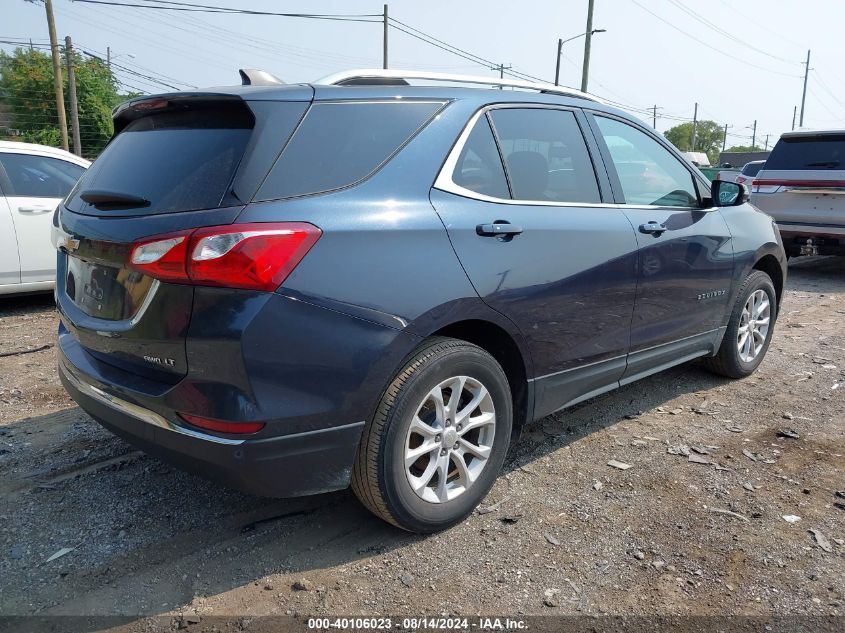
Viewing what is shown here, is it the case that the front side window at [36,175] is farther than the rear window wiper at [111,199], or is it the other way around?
the front side window at [36,175]

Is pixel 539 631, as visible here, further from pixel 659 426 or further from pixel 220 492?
pixel 659 426

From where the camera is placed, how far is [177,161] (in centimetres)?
254

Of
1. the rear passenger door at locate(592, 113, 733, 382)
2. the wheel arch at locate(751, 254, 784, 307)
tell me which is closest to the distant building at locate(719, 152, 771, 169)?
the wheel arch at locate(751, 254, 784, 307)

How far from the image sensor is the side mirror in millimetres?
4352

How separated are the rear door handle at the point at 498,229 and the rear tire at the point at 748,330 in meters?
2.41

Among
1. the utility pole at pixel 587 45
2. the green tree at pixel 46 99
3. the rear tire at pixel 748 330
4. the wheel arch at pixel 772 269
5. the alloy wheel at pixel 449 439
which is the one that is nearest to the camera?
the alloy wheel at pixel 449 439

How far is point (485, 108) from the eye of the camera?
3.06 metres

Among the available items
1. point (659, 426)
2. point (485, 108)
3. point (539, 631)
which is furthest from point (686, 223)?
point (539, 631)

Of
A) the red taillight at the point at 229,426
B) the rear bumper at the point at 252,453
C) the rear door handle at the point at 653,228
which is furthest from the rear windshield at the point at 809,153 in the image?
the red taillight at the point at 229,426

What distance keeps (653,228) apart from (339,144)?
196 cm

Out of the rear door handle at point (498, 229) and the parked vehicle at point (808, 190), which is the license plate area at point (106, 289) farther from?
the parked vehicle at point (808, 190)

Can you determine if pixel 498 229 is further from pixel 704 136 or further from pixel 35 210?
pixel 704 136

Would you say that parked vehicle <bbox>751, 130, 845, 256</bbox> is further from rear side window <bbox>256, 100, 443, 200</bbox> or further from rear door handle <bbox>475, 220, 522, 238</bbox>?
rear side window <bbox>256, 100, 443, 200</bbox>

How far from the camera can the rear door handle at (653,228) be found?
3660mm
